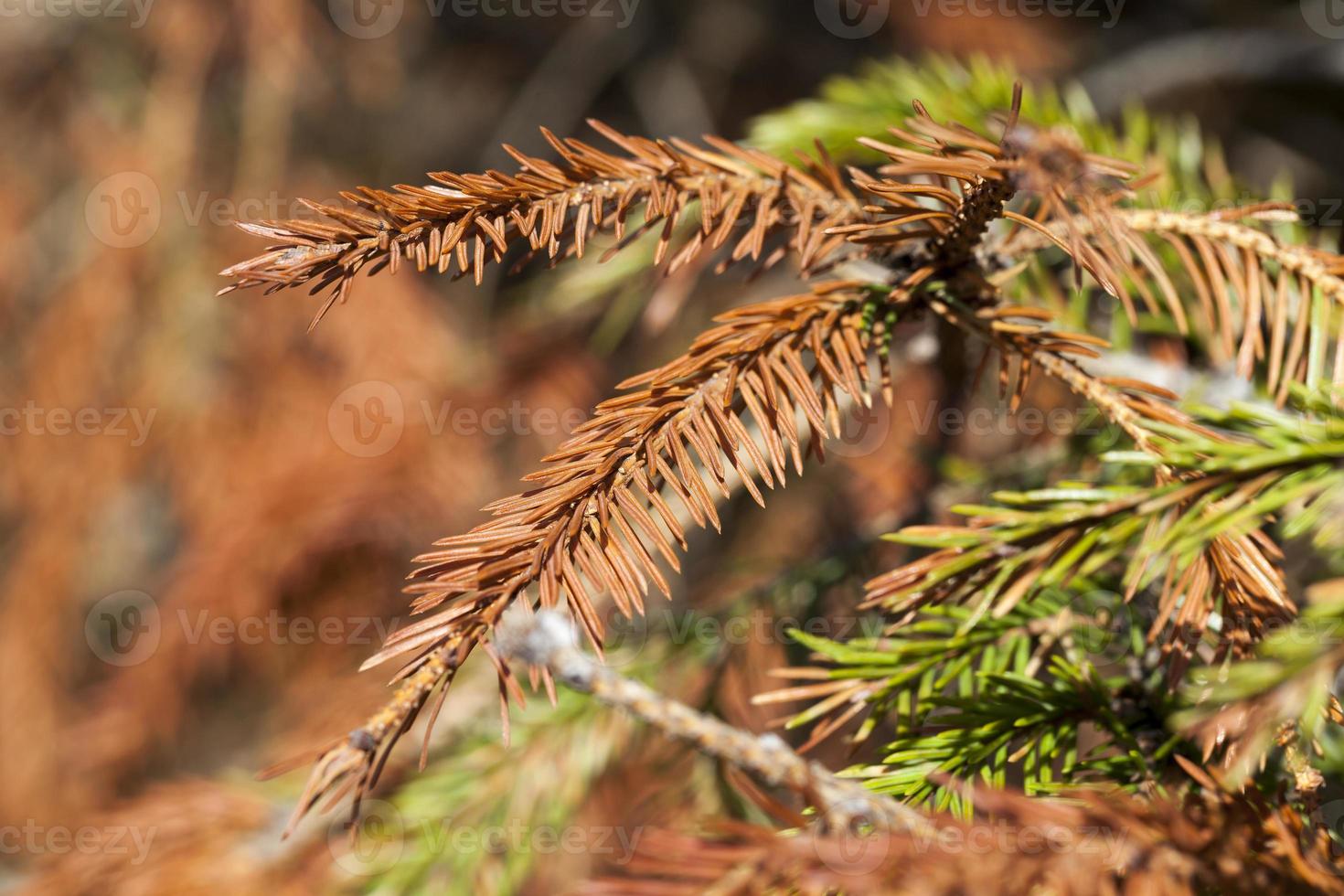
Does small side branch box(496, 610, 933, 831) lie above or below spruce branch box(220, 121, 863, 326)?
below

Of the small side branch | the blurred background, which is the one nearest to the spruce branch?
the small side branch

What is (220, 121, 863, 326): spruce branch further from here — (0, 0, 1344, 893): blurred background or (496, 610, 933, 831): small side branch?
(0, 0, 1344, 893): blurred background

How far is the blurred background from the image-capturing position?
0.74 meters

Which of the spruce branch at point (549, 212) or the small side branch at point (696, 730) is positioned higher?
the spruce branch at point (549, 212)

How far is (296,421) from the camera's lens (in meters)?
1.21

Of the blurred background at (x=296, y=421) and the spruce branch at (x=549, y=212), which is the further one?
the blurred background at (x=296, y=421)

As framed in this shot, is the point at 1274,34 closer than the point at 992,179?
No

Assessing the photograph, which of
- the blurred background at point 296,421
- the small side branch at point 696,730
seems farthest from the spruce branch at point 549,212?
the blurred background at point 296,421

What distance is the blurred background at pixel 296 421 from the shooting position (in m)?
0.74

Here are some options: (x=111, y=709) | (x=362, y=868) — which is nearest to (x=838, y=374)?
(x=362, y=868)

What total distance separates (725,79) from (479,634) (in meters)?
1.82

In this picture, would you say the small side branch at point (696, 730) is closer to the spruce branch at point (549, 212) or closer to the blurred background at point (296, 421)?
the spruce branch at point (549, 212)

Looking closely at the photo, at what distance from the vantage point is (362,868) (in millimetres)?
690

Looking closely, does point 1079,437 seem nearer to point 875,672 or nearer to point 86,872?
point 875,672
